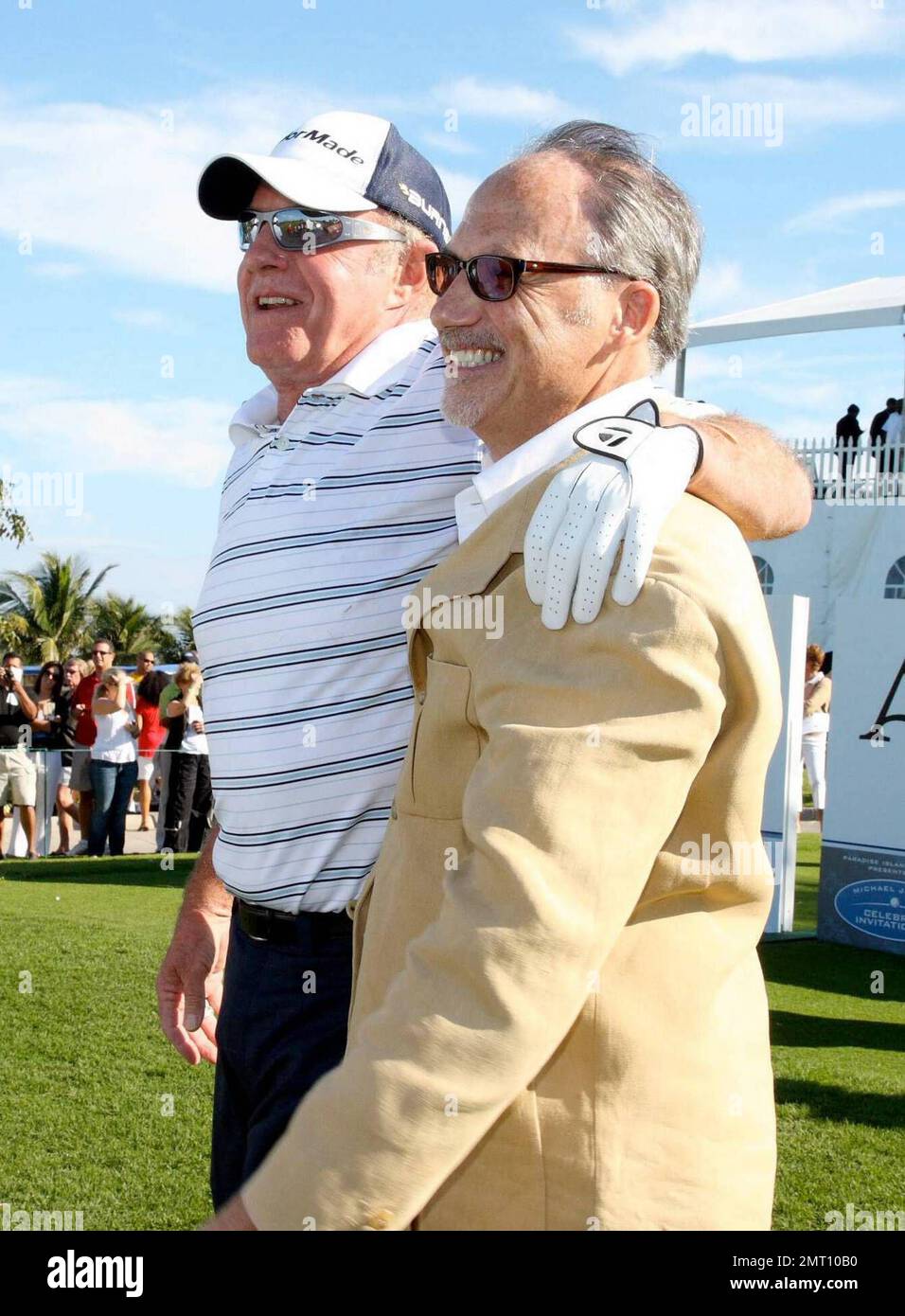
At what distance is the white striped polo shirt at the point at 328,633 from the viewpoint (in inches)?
93.0

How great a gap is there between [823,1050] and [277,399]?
16.2ft

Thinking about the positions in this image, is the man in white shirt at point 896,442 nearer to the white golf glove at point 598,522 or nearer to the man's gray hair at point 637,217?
the man's gray hair at point 637,217

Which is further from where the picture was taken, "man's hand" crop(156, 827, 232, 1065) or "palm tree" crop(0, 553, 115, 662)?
"palm tree" crop(0, 553, 115, 662)

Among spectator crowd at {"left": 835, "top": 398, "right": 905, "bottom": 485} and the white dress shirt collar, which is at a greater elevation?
spectator crowd at {"left": 835, "top": 398, "right": 905, "bottom": 485}

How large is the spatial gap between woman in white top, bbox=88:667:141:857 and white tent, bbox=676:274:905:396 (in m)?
11.8

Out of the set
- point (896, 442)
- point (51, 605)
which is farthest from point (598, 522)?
point (51, 605)

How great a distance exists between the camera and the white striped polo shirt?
2363 millimetres

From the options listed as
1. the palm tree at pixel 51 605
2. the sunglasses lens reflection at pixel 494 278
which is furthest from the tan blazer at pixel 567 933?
the palm tree at pixel 51 605

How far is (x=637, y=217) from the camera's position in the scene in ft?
6.04

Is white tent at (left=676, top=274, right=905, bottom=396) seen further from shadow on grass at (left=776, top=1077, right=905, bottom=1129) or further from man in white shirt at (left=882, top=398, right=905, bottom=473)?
shadow on grass at (left=776, top=1077, right=905, bottom=1129)

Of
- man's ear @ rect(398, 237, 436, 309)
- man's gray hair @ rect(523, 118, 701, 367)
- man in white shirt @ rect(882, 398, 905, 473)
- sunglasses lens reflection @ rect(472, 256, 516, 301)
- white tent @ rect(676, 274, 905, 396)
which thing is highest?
white tent @ rect(676, 274, 905, 396)

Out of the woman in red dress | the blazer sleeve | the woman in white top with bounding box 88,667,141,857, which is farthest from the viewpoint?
the woman in red dress

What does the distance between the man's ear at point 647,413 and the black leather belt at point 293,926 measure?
3.48 feet

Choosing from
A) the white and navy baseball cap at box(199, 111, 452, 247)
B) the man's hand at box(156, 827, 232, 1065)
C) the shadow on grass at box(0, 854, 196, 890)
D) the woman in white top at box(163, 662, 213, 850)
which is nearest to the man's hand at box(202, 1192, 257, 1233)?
the man's hand at box(156, 827, 232, 1065)
